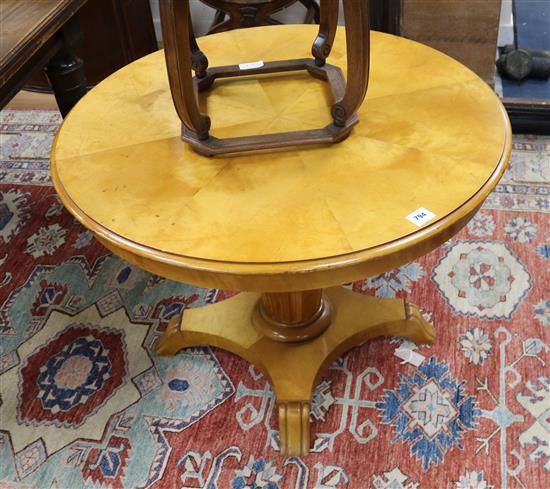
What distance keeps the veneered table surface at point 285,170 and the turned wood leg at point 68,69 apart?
1.19 feet

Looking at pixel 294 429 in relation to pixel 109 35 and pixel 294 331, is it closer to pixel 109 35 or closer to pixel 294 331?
pixel 294 331

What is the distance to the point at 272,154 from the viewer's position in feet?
3.73

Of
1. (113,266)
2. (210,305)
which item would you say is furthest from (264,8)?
(210,305)

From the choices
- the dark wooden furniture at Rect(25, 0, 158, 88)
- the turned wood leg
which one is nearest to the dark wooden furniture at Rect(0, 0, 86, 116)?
the turned wood leg

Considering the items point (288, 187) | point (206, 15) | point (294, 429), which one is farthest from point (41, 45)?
point (206, 15)

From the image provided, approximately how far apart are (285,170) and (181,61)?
25cm

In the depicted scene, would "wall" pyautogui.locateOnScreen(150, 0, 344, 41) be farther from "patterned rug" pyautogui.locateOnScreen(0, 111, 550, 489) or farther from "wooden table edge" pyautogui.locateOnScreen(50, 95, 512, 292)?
"wooden table edge" pyautogui.locateOnScreen(50, 95, 512, 292)

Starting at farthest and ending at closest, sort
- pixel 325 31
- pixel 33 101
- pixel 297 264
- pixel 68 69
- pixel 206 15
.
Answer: pixel 206 15
pixel 33 101
pixel 68 69
pixel 325 31
pixel 297 264

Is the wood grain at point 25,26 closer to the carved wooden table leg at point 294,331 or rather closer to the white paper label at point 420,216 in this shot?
the carved wooden table leg at point 294,331

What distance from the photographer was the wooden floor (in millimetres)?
2605

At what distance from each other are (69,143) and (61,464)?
2.29 feet

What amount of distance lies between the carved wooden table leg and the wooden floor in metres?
1.47

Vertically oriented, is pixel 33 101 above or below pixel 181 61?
below

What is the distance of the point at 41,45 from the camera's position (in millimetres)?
1428
